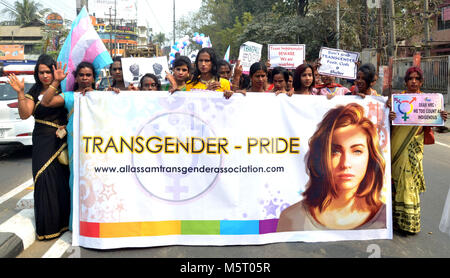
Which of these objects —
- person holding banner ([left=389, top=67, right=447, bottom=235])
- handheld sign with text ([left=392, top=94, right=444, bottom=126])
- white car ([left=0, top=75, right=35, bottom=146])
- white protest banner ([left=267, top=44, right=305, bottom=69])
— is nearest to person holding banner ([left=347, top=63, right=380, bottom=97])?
person holding banner ([left=389, top=67, right=447, bottom=235])

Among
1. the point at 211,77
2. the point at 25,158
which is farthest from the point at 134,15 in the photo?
the point at 211,77

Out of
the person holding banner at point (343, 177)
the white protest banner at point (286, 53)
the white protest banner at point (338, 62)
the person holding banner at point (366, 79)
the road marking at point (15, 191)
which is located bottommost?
the road marking at point (15, 191)

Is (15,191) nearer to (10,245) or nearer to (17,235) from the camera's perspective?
(17,235)

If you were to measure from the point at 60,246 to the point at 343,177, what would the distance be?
8.50 ft

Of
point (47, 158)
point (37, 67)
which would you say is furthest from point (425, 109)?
point (37, 67)

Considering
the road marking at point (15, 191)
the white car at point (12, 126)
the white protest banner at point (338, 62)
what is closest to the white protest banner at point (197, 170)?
the white protest banner at point (338, 62)

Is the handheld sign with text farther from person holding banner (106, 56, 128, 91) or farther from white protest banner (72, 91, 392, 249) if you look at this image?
person holding banner (106, 56, 128, 91)

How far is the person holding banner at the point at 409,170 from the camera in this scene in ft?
12.9

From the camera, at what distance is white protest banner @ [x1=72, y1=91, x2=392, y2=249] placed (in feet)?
12.0

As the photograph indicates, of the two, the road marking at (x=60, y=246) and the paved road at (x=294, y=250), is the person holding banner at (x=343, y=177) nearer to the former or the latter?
the paved road at (x=294, y=250)

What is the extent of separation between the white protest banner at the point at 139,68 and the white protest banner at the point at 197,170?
6.98 ft

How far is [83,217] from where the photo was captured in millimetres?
3666
